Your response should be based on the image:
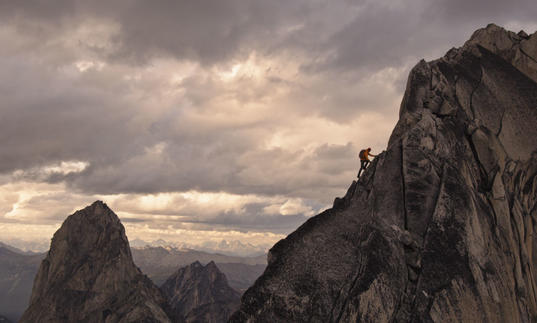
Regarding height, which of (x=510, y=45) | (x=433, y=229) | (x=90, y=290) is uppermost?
(x=510, y=45)

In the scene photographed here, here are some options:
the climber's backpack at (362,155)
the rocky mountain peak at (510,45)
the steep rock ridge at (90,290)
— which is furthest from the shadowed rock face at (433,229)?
the steep rock ridge at (90,290)

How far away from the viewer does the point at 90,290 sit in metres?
184

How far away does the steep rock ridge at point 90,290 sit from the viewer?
565ft

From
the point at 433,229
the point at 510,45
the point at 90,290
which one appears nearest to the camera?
the point at 433,229

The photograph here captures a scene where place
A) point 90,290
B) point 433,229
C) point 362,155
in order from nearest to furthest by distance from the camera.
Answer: point 433,229
point 362,155
point 90,290

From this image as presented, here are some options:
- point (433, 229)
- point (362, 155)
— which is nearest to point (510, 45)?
point (362, 155)

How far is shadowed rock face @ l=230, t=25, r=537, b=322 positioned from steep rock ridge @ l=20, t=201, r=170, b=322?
5836 inches

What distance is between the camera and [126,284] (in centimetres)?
18712

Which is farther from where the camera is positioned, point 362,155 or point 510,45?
point 510,45

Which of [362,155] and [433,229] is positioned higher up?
[362,155]

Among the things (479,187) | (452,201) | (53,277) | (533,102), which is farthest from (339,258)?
(53,277)

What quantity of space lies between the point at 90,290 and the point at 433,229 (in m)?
183

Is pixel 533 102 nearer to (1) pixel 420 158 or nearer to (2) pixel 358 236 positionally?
(1) pixel 420 158

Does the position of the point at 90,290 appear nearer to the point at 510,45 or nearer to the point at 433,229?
the point at 510,45
